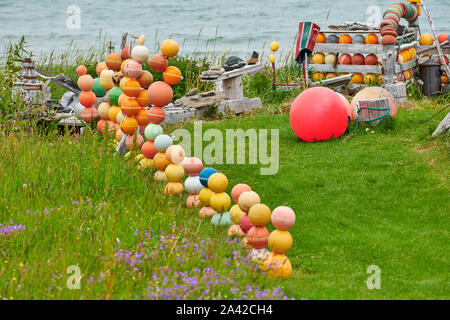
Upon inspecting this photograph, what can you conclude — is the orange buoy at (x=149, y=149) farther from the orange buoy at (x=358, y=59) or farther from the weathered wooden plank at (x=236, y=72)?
the orange buoy at (x=358, y=59)

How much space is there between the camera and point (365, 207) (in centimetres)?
675

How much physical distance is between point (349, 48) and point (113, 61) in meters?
5.84

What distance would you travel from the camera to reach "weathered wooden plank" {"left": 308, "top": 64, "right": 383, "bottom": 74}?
41.0 ft

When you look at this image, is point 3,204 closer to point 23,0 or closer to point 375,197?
point 375,197

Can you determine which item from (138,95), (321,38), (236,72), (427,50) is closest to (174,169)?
(138,95)

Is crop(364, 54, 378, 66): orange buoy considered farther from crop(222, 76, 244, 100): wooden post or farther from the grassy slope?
the grassy slope

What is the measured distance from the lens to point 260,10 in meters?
47.5

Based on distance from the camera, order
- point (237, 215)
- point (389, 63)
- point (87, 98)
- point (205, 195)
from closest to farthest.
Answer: point (237, 215) < point (205, 195) < point (87, 98) < point (389, 63)

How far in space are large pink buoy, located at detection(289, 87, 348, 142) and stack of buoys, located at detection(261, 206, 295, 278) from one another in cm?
374

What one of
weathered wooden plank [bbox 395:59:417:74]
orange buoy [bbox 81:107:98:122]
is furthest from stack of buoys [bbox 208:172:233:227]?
weathered wooden plank [bbox 395:59:417:74]

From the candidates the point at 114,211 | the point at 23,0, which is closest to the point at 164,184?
the point at 114,211

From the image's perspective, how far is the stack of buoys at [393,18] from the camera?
10.5m

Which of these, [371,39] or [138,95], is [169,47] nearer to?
[138,95]

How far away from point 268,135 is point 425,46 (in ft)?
→ 17.7
